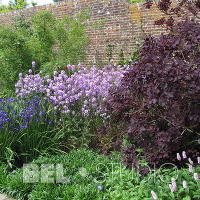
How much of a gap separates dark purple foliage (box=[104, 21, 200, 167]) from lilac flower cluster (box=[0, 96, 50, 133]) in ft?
5.13

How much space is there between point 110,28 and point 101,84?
572 cm

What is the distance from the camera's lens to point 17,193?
3689 millimetres

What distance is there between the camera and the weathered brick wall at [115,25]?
991cm

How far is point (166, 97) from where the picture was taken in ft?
11.1

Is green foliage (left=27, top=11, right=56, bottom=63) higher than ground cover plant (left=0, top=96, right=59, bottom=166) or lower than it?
higher

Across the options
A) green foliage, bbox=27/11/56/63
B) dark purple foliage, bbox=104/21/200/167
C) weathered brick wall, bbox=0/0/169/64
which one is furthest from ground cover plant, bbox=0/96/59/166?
weathered brick wall, bbox=0/0/169/64

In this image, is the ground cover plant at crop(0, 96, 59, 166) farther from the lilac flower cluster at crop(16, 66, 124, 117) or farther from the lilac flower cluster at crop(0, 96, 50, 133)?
the lilac flower cluster at crop(16, 66, 124, 117)

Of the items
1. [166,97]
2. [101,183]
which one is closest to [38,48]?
[101,183]

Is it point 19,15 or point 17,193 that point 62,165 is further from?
point 19,15

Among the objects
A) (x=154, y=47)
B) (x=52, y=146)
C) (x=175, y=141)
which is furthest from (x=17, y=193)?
(x=154, y=47)

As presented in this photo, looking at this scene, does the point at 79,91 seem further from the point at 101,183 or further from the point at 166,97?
the point at 166,97

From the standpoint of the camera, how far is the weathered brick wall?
32.5 feet

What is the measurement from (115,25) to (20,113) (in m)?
6.53

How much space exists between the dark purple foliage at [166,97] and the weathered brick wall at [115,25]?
589 centimetres
